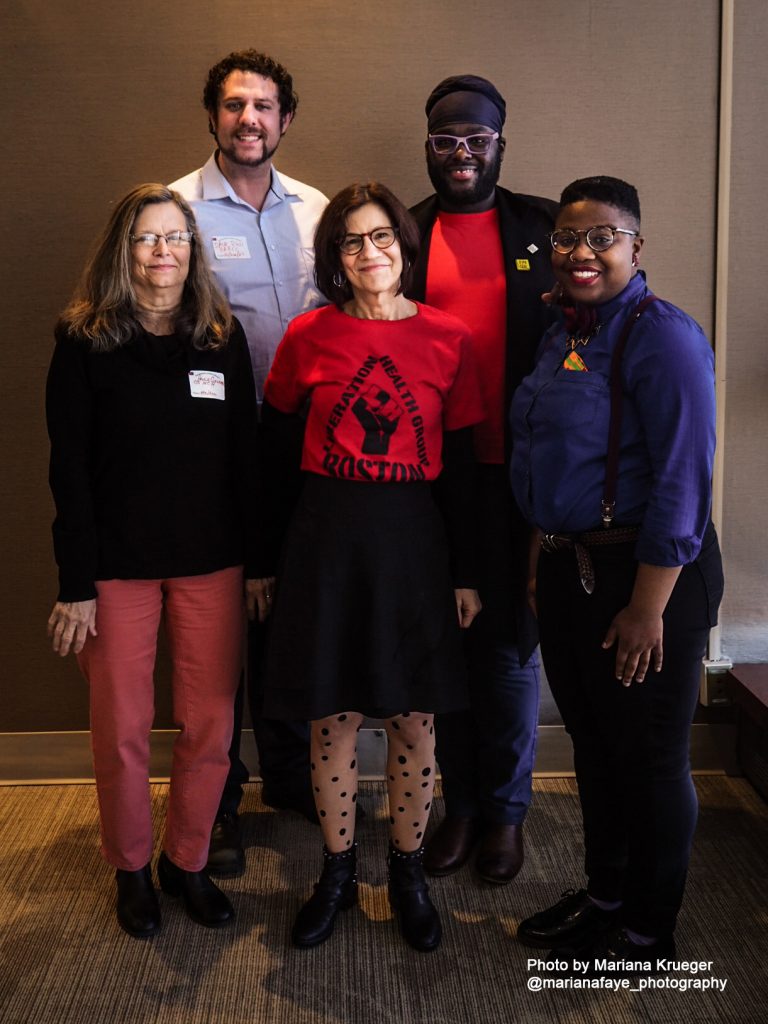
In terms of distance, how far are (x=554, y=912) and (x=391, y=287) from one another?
4.82ft

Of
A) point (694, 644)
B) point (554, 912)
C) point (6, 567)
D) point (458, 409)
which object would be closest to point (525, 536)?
point (458, 409)

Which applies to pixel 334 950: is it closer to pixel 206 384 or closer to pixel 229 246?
pixel 206 384

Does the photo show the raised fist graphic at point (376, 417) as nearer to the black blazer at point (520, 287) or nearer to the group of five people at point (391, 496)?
the group of five people at point (391, 496)

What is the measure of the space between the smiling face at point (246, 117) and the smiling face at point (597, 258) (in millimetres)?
925

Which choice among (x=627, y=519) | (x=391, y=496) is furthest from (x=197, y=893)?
(x=627, y=519)

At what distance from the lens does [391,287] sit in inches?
76.7

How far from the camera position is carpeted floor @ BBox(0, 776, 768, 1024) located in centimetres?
196

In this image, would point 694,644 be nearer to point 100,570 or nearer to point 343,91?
point 100,570

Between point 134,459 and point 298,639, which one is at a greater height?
point 134,459

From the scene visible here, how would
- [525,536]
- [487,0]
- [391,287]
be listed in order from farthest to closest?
[487,0]
[525,536]
[391,287]

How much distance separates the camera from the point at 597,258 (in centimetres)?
175

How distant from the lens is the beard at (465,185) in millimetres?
2248

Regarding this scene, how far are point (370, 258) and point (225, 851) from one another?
5.21ft

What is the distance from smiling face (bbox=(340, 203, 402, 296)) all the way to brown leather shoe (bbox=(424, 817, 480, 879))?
4.71 ft
